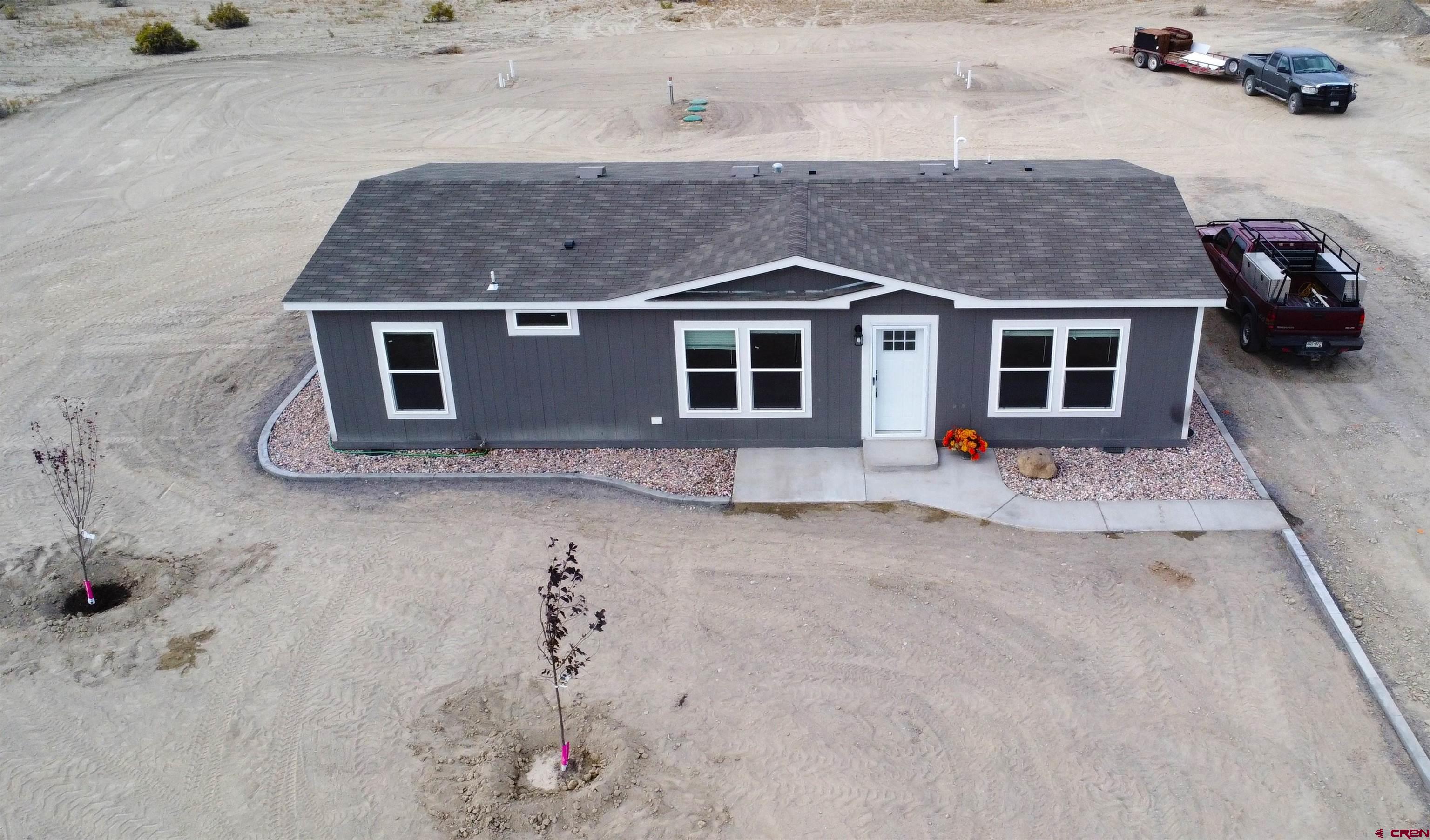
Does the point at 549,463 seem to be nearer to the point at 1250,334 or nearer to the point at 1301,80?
the point at 1250,334

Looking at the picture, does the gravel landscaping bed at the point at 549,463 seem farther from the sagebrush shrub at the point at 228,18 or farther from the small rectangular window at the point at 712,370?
the sagebrush shrub at the point at 228,18

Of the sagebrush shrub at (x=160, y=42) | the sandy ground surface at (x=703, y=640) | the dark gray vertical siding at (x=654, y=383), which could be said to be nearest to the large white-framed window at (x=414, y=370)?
the dark gray vertical siding at (x=654, y=383)

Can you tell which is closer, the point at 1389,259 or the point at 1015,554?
the point at 1015,554

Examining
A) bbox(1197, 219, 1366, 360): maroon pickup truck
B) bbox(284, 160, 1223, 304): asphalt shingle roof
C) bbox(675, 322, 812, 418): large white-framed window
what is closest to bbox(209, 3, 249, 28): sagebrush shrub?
bbox(284, 160, 1223, 304): asphalt shingle roof

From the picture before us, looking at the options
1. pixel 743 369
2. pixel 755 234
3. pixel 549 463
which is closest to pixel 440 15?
pixel 755 234

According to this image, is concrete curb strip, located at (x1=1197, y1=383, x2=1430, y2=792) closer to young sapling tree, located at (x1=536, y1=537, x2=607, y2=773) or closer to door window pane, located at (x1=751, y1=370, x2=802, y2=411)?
door window pane, located at (x1=751, y1=370, x2=802, y2=411)

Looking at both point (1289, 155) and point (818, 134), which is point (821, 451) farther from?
point (1289, 155)

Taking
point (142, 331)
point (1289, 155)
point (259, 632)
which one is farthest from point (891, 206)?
point (1289, 155)
